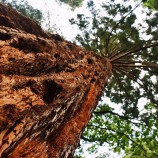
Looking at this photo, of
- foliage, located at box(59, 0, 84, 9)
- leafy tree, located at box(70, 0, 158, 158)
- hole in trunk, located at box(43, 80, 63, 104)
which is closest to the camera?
hole in trunk, located at box(43, 80, 63, 104)

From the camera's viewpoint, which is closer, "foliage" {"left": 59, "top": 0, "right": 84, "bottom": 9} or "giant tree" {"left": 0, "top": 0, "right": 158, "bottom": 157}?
"giant tree" {"left": 0, "top": 0, "right": 158, "bottom": 157}

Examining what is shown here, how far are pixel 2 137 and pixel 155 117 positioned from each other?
8955mm

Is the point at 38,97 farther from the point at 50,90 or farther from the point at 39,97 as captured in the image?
the point at 50,90

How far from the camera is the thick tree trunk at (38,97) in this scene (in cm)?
212

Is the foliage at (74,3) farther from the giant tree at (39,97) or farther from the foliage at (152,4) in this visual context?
the giant tree at (39,97)

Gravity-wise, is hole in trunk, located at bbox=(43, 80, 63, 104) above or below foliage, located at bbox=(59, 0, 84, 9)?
below

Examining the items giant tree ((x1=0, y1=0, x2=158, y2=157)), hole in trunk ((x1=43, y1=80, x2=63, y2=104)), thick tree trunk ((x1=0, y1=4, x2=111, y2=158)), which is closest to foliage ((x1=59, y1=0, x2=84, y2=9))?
giant tree ((x1=0, y1=0, x2=158, y2=157))

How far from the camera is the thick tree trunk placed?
2.12 m

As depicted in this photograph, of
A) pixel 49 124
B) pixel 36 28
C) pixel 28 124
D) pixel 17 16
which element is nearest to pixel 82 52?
pixel 36 28

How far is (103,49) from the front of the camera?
433 inches

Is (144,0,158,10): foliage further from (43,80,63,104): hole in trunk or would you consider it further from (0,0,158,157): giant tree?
(43,80,63,104): hole in trunk

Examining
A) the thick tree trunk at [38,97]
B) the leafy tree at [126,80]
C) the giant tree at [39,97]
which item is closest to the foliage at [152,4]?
the leafy tree at [126,80]

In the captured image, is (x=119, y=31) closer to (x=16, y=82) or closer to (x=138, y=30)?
(x=138, y=30)

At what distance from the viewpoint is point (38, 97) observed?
2584 mm
